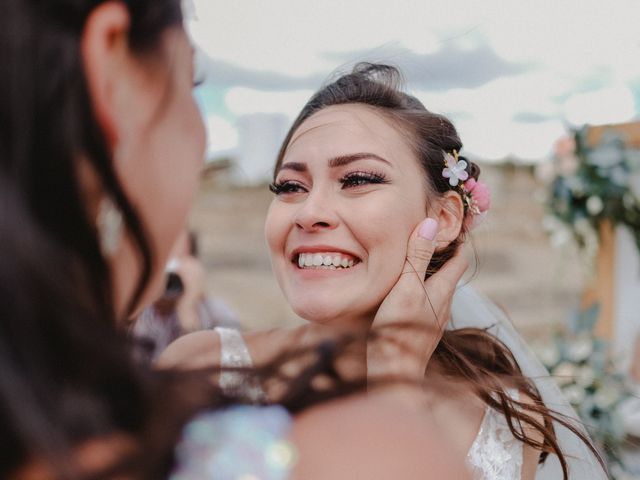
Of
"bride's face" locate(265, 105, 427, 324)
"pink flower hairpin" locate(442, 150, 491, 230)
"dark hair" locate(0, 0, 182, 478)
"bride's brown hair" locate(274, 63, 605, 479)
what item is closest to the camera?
"dark hair" locate(0, 0, 182, 478)

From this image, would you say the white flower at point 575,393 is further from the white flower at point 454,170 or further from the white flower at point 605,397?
the white flower at point 454,170

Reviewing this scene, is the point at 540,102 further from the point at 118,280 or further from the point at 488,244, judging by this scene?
the point at 488,244

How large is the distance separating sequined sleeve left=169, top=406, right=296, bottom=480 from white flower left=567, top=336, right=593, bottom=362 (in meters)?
2.59

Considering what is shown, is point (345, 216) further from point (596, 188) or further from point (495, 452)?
point (596, 188)

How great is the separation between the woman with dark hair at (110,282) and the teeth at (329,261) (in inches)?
40.3

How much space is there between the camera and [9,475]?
73 cm

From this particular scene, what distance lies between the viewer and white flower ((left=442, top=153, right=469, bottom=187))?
2201mm

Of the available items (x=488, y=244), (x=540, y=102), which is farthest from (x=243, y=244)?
(x=540, y=102)

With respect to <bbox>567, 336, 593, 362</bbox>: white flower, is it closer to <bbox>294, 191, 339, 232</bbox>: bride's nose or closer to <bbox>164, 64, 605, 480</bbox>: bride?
<bbox>164, 64, 605, 480</bbox>: bride

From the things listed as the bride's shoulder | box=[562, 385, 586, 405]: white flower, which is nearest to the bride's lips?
the bride's shoulder

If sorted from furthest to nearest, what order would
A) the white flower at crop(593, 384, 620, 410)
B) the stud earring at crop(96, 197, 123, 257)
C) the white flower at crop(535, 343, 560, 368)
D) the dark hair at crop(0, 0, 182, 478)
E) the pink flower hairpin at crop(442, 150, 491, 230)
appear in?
the white flower at crop(535, 343, 560, 368) < the white flower at crop(593, 384, 620, 410) < the pink flower hairpin at crop(442, 150, 491, 230) < the stud earring at crop(96, 197, 123, 257) < the dark hair at crop(0, 0, 182, 478)

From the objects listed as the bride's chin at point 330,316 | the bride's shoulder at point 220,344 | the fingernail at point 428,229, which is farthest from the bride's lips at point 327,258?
the bride's shoulder at point 220,344

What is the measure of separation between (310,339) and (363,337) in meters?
1.20

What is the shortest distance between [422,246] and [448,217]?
24cm
